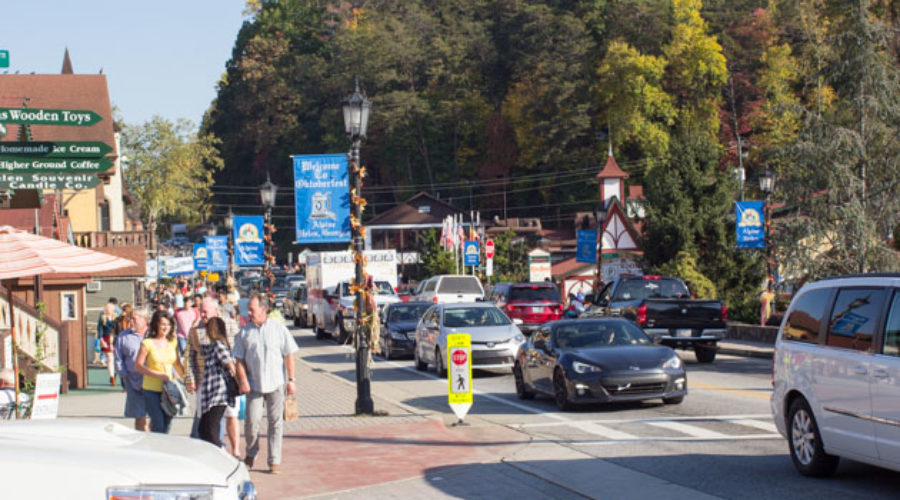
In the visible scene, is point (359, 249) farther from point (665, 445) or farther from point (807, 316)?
point (807, 316)

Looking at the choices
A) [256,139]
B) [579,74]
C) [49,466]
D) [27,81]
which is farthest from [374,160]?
[49,466]

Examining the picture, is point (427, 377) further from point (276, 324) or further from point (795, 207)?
point (276, 324)

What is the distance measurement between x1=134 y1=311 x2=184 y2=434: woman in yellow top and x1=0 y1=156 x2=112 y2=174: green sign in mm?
3929

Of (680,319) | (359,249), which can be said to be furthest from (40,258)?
(680,319)

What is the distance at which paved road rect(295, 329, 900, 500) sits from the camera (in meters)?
10.1

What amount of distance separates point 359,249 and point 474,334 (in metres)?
5.80

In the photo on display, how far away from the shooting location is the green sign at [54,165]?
14367 mm

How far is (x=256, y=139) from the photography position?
104000mm

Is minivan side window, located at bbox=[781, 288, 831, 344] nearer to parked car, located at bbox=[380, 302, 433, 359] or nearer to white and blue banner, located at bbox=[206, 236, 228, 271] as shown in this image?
parked car, located at bbox=[380, 302, 433, 359]

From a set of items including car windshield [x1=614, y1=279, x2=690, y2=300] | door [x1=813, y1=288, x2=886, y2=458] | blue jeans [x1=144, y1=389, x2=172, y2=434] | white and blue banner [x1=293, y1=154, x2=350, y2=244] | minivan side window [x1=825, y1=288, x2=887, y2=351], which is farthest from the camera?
car windshield [x1=614, y1=279, x2=690, y2=300]

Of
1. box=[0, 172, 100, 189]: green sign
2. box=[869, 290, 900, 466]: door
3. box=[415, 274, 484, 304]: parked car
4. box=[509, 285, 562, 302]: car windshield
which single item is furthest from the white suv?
box=[415, 274, 484, 304]: parked car

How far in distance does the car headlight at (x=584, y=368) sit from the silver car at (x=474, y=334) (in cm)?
618

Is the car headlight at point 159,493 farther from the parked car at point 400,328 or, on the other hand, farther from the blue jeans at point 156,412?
the parked car at point 400,328

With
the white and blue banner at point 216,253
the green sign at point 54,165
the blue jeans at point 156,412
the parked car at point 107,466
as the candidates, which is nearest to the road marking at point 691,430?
the blue jeans at point 156,412
